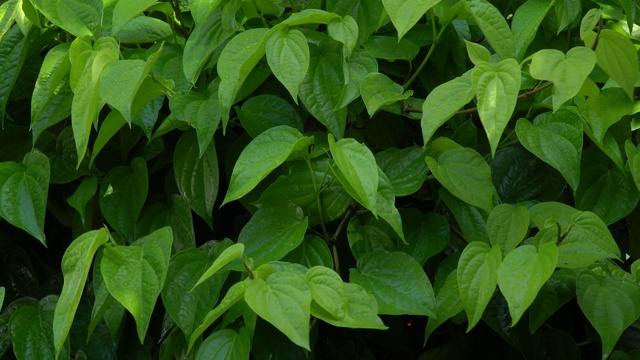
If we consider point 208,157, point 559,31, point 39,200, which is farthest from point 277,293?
point 559,31

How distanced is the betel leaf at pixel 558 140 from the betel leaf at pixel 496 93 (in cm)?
13

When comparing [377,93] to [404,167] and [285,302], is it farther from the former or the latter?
[285,302]

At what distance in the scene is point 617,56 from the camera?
0.96 meters

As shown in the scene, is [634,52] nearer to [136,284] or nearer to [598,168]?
[598,168]

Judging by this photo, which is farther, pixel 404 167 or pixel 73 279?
pixel 404 167

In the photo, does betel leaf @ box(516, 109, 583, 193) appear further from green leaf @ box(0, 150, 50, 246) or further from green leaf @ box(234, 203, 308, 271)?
green leaf @ box(0, 150, 50, 246)

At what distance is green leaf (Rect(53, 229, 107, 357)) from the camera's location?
0.90 m

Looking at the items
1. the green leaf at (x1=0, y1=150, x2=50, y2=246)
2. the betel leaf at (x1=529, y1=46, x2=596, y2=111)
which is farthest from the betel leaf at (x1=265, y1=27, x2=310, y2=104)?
the green leaf at (x1=0, y1=150, x2=50, y2=246)

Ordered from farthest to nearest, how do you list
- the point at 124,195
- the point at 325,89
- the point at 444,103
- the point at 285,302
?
the point at 124,195 → the point at 325,89 → the point at 444,103 → the point at 285,302

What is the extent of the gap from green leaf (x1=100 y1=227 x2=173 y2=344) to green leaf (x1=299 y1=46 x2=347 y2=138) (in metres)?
0.22

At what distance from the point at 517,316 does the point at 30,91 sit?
2.51 feet

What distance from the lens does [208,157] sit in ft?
3.54

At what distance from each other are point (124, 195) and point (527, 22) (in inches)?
21.8

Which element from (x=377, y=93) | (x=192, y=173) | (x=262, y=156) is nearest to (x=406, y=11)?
(x=377, y=93)
